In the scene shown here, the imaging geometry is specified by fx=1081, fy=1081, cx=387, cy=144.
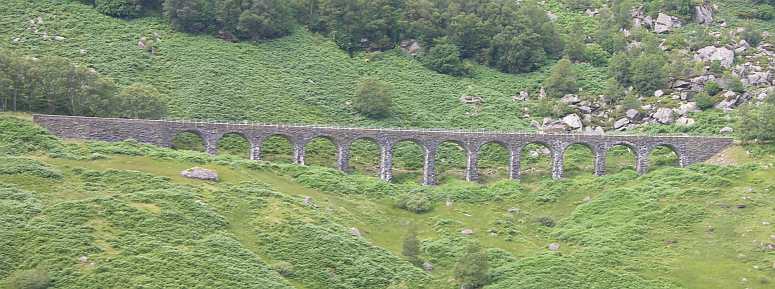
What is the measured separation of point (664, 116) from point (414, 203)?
155 feet

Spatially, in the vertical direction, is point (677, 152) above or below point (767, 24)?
below

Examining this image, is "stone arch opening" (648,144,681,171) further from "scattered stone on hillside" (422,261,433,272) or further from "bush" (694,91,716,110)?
"scattered stone on hillside" (422,261,433,272)

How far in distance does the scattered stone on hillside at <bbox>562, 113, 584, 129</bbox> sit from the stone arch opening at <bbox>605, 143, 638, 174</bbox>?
8864 mm

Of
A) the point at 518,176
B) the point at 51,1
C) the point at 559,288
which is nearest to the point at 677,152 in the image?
the point at 518,176

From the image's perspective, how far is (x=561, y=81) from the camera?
152 m

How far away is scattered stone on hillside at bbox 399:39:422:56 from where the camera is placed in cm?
16288

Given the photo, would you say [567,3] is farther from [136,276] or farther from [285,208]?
[136,276]

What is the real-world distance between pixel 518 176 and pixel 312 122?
96.9 ft

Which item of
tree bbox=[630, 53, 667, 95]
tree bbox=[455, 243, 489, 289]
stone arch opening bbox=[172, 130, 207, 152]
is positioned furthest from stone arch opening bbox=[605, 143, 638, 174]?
stone arch opening bbox=[172, 130, 207, 152]

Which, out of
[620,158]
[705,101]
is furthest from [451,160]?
[705,101]

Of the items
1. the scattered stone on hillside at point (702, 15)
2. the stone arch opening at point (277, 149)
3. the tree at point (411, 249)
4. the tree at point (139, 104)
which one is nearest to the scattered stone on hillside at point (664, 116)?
the scattered stone on hillside at point (702, 15)

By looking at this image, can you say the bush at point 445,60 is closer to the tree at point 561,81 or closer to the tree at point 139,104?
the tree at point 561,81

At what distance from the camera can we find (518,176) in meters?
120

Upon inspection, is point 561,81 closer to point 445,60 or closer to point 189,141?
point 445,60
